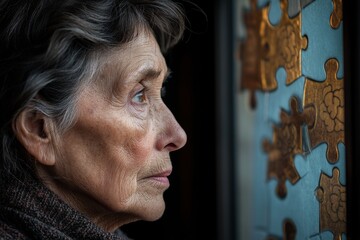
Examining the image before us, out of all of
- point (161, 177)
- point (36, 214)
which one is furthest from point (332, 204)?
point (36, 214)

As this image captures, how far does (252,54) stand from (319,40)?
2.06 ft

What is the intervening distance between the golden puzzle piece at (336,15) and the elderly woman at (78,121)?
46 centimetres

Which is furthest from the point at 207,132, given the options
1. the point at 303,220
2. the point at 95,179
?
the point at 95,179

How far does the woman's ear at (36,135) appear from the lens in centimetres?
127

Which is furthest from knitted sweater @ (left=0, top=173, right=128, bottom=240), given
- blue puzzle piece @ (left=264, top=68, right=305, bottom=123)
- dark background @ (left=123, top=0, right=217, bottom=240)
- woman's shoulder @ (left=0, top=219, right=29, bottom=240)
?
dark background @ (left=123, top=0, right=217, bottom=240)

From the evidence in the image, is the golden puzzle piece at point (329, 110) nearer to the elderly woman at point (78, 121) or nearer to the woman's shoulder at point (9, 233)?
the elderly woman at point (78, 121)

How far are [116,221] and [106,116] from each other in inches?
12.5

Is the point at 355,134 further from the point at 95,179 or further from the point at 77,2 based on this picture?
the point at 77,2

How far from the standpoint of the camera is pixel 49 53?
48.5 inches

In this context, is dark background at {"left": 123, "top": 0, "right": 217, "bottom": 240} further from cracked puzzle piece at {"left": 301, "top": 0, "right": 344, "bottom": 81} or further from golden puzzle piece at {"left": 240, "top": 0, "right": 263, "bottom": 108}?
cracked puzzle piece at {"left": 301, "top": 0, "right": 344, "bottom": 81}

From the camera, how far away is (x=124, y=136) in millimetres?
1337

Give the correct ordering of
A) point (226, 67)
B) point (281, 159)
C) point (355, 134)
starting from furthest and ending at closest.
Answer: point (226, 67), point (281, 159), point (355, 134)

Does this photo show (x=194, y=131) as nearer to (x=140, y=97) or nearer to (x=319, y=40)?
(x=140, y=97)

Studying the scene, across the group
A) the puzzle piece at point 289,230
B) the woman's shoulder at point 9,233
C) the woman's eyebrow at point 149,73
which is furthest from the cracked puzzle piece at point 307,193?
the woman's shoulder at point 9,233
